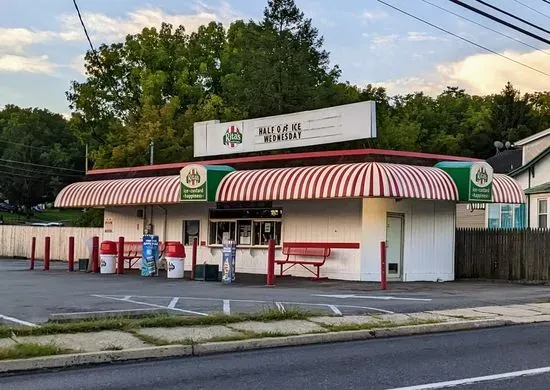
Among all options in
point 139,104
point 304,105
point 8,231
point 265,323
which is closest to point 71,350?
point 265,323

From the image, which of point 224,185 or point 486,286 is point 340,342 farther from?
point 224,185

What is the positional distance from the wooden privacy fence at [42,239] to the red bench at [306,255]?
12597 mm

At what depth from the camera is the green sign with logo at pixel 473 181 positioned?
2275 centimetres

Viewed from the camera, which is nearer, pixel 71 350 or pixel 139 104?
pixel 71 350

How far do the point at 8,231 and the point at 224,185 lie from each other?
21721 millimetres

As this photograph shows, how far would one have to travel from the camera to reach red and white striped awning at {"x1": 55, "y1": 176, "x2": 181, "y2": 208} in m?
26.6

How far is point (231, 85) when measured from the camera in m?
51.9

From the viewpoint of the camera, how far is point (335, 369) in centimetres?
895

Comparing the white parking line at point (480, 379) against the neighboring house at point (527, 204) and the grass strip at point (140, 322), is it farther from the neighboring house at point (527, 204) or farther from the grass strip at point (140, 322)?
the neighboring house at point (527, 204)

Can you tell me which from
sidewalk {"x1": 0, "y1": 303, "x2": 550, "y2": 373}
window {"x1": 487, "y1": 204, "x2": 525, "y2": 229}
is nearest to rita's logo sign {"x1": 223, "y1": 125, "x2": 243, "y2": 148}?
window {"x1": 487, "y1": 204, "x2": 525, "y2": 229}

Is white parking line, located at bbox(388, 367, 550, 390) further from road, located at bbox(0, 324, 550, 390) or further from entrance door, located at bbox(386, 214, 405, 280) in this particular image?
entrance door, located at bbox(386, 214, 405, 280)

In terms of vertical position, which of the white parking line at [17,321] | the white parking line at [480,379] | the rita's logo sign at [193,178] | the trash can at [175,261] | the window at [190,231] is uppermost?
the rita's logo sign at [193,178]

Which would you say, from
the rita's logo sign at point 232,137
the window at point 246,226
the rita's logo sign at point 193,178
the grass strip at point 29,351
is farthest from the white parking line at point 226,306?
the rita's logo sign at point 232,137

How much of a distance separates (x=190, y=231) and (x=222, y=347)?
18093mm
